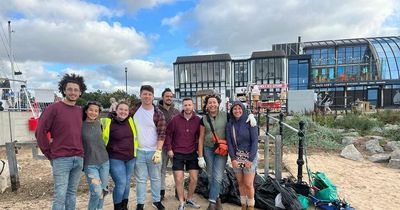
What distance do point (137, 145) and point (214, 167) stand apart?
3.35ft

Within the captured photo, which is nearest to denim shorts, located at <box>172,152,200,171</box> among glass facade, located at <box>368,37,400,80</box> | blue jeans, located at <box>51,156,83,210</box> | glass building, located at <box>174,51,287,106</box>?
blue jeans, located at <box>51,156,83,210</box>

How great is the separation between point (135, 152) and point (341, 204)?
2.76m

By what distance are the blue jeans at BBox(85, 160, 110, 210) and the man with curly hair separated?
0.47 ft

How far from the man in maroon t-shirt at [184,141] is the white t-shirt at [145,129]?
0.21m

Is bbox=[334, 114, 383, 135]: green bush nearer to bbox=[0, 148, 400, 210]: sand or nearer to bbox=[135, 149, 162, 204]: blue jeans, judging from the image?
bbox=[0, 148, 400, 210]: sand

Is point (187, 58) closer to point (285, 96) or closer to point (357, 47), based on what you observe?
point (285, 96)

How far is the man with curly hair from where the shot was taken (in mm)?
3172

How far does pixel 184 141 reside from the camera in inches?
159

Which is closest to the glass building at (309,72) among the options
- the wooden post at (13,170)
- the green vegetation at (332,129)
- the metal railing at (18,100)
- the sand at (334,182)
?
the green vegetation at (332,129)

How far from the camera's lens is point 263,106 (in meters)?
18.4

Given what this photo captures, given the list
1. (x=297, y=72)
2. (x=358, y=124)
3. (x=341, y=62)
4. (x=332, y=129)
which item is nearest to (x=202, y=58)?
(x=297, y=72)

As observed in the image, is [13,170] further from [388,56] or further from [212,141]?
[388,56]

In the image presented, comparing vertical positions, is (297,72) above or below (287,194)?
above

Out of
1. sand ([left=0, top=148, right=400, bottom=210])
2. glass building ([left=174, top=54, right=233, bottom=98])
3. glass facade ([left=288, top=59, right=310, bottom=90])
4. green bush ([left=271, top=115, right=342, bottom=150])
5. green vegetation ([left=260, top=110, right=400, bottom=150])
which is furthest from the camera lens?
glass facade ([left=288, top=59, right=310, bottom=90])
